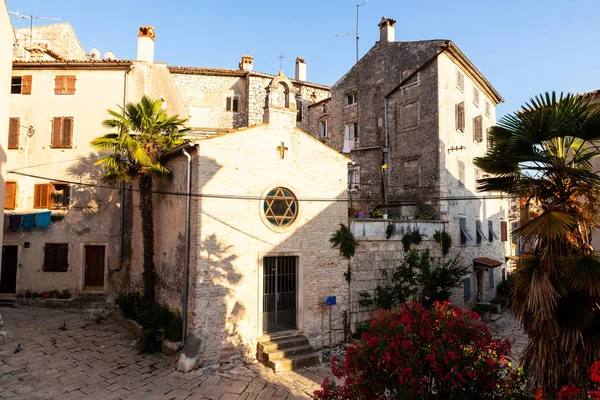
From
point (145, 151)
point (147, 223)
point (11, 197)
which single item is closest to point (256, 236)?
point (147, 223)

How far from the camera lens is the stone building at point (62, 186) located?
1567 centimetres

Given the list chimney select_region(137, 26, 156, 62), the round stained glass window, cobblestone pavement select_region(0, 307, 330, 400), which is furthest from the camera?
chimney select_region(137, 26, 156, 62)

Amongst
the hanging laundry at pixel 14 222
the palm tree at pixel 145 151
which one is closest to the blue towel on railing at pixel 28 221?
the hanging laundry at pixel 14 222

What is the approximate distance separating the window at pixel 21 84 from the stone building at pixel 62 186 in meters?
0.05

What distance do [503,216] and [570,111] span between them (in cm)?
2049

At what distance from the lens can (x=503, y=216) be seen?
79.5 ft

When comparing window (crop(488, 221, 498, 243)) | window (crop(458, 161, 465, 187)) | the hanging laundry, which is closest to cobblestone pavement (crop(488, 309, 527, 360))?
window (crop(488, 221, 498, 243))

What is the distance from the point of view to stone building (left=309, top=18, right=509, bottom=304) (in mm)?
17422

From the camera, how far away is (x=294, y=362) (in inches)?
409

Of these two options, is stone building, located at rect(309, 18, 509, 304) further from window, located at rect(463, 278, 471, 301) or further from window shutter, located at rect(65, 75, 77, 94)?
window shutter, located at rect(65, 75, 77, 94)

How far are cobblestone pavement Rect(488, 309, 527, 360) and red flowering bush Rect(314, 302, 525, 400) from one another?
9106mm

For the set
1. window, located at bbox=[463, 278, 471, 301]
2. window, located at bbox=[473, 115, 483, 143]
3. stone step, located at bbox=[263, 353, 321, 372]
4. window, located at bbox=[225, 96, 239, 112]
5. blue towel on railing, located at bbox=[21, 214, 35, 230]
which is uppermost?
window, located at bbox=[225, 96, 239, 112]

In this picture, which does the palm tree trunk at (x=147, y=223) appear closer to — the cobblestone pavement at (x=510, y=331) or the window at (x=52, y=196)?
the window at (x=52, y=196)

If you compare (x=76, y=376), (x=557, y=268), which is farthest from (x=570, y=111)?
(x=76, y=376)
